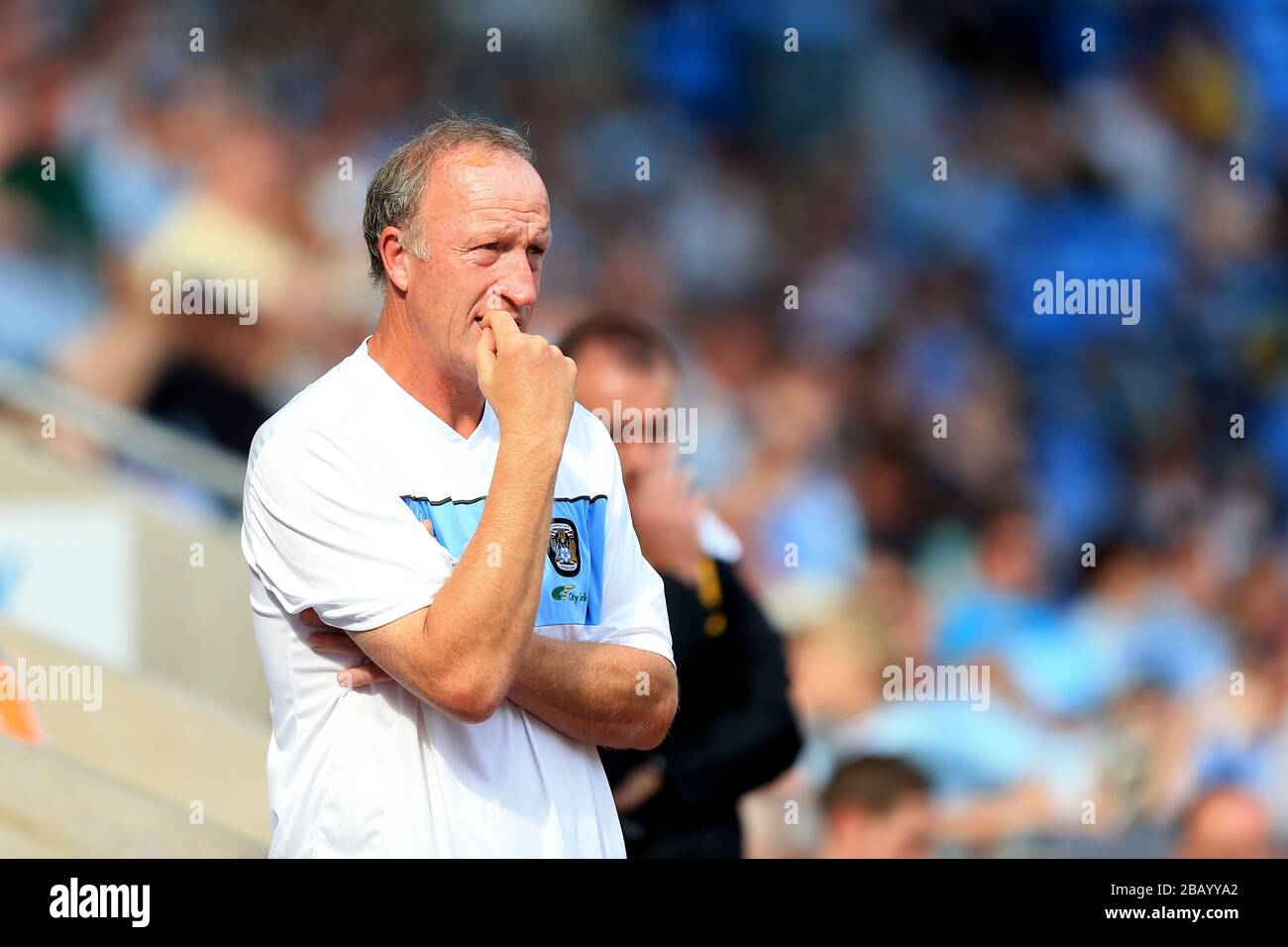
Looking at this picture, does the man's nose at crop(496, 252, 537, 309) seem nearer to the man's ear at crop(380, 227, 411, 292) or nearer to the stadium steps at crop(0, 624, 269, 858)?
the man's ear at crop(380, 227, 411, 292)

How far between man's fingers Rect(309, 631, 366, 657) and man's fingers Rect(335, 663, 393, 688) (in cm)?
2

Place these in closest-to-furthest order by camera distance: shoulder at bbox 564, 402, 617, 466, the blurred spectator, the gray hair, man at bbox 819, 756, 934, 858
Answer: the gray hair, shoulder at bbox 564, 402, 617, 466, man at bbox 819, 756, 934, 858, the blurred spectator

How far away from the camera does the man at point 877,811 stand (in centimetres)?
431

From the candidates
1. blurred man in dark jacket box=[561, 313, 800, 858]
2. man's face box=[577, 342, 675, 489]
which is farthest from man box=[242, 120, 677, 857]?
man's face box=[577, 342, 675, 489]

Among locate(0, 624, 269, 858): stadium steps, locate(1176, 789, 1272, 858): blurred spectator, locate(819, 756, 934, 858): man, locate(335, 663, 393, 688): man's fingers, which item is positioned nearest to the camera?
locate(335, 663, 393, 688): man's fingers

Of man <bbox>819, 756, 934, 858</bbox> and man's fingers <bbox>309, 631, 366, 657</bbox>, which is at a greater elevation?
man's fingers <bbox>309, 631, 366, 657</bbox>

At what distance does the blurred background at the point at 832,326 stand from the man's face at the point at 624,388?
1.55 meters

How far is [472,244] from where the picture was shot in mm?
1868

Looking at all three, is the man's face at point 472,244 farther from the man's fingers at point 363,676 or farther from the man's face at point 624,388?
the man's face at point 624,388

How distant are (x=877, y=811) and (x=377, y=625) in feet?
9.91

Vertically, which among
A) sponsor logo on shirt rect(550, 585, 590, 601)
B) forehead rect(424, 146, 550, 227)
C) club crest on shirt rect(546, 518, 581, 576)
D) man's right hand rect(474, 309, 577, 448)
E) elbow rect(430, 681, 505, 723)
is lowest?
elbow rect(430, 681, 505, 723)

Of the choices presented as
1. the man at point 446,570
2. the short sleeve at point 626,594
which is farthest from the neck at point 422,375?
the short sleeve at point 626,594

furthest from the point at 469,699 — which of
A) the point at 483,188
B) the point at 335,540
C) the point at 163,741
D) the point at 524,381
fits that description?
the point at 163,741

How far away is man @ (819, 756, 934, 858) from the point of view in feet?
14.1
